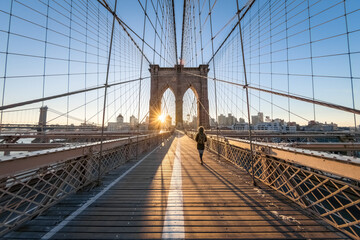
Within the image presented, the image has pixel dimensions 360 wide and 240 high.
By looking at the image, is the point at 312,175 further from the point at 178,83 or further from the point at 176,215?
the point at 178,83

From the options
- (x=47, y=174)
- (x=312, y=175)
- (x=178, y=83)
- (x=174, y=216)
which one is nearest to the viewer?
(x=174, y=216)

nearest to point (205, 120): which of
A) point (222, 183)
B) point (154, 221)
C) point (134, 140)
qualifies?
point (134, 140)

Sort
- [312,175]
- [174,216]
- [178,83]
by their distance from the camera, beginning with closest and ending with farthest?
1. [174,216]
2. [312,175]
3. [178,83]

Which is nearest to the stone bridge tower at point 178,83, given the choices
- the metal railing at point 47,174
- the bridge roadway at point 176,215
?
the metal railing at point 47,174

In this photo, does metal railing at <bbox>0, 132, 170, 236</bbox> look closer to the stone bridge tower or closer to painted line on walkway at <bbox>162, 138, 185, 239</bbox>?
painted line on walkway at <bbox>162, 138, 185, 239</bbox>

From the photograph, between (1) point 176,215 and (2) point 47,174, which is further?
(2) point 47,174

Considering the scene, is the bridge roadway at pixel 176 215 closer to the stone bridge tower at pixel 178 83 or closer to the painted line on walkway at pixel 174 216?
the painted line on walkway at pixel 174 216

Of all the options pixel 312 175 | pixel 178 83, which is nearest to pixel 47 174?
pixel 312 175

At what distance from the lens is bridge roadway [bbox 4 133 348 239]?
5.85ft

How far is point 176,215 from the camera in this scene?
214cm

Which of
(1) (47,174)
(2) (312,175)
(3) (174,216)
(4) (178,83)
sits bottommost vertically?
(3) (174,216)

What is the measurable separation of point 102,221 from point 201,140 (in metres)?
3.65

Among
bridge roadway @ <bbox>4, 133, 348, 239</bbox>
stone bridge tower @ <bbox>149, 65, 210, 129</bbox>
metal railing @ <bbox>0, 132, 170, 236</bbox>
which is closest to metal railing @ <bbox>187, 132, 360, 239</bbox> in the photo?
bridge roadway @ <bbox>4, 133, 348, 239</bbox>

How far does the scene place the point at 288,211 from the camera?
222 cm
